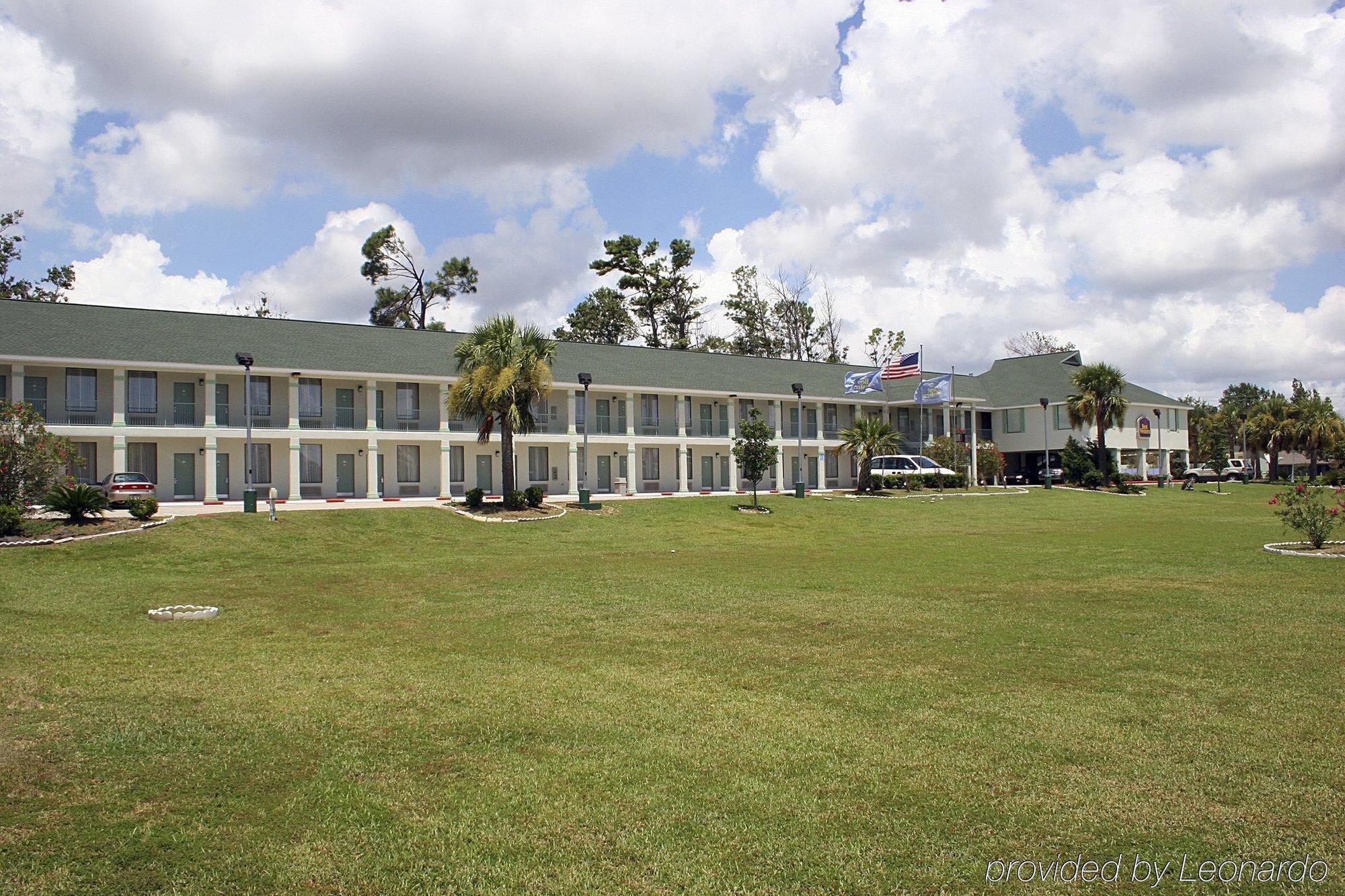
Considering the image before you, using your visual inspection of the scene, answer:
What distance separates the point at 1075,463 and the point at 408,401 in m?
36.8

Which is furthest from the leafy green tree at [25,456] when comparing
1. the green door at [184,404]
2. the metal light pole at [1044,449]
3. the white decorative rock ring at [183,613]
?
the metal light pole at [1044,449]

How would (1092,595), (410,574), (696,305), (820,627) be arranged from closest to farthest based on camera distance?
(820,627)
(1092,595)
(410,574)
(696,305)

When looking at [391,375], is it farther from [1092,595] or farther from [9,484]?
[1092,595]

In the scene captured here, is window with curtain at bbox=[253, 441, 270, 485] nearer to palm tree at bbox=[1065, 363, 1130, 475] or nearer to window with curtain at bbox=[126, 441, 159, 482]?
window with curtain at bbox=[126, 441, 159, 482]

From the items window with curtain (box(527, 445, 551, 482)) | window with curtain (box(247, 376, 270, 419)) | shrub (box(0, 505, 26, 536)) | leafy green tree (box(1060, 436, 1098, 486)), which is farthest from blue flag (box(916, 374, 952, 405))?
shrub (box(0, 505, 26, 536))

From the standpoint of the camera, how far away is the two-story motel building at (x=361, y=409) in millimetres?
33625

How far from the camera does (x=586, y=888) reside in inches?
181

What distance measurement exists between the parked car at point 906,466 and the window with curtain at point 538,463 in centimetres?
1668

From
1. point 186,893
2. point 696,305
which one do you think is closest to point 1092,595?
point 186,893

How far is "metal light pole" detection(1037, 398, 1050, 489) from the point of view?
51469mm

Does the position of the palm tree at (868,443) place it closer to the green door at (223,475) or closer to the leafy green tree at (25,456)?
the green door at (223,475)

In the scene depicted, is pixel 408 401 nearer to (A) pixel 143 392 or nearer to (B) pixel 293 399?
(B) pixel 293 399

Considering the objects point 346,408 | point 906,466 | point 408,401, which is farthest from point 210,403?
point 906,466

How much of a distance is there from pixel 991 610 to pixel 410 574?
10.8 metres
